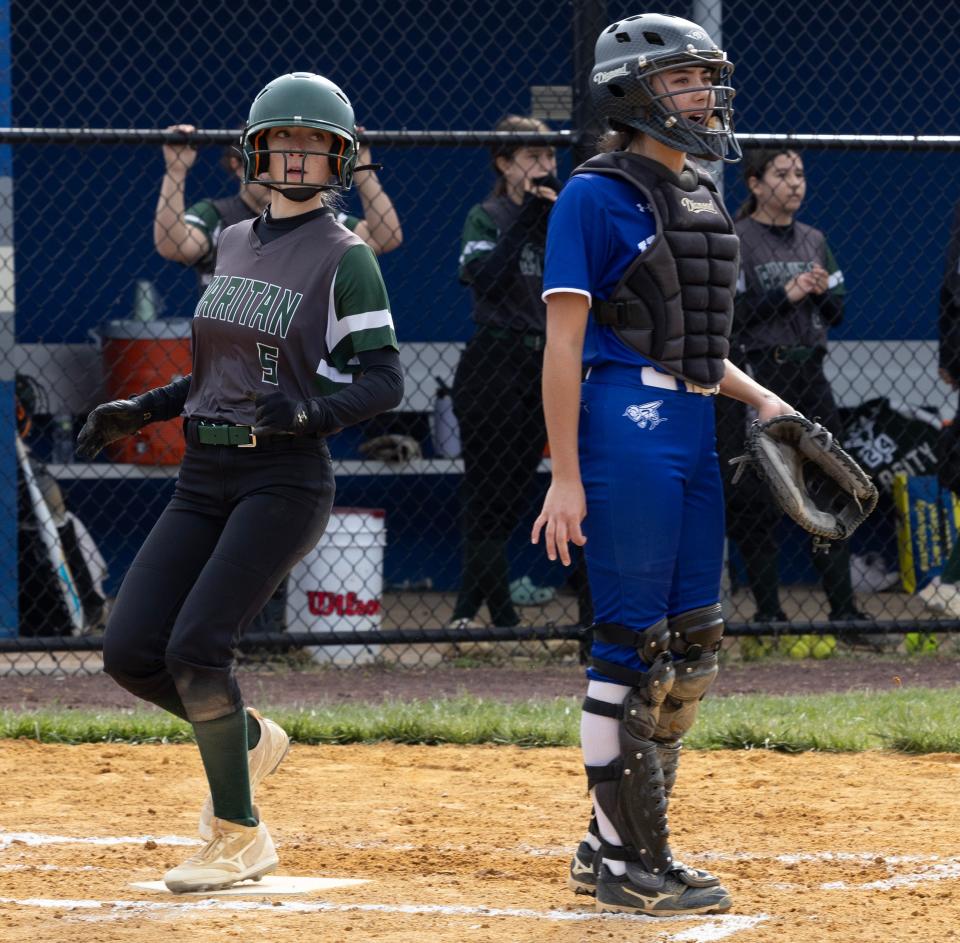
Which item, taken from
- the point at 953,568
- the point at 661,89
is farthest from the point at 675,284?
the point at 953,568

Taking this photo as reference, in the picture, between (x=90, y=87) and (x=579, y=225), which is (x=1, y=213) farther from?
(x=579, y=225)

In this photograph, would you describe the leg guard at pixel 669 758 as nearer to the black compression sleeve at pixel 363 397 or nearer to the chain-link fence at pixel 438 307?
the black compression sleeve at pixel 363 397

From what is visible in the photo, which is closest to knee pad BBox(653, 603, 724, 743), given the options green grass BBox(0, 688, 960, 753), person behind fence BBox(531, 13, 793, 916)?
person behind fence BBox(531, 13, 793, 916)

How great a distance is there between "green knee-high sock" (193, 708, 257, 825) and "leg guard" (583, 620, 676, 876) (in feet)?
2.59

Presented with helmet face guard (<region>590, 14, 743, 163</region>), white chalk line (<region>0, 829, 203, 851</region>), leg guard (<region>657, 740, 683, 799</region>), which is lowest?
white chalk line (<region>0, 829, 203, 851</region>)

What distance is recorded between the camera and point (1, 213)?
7.71m

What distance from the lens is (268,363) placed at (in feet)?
12.4

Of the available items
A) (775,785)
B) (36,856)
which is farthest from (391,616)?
(36,856)

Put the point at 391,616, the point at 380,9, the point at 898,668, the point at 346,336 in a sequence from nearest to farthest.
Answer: the point at 346,336 < the point at 898,668 < the point at 391,616 < the point at 380,9

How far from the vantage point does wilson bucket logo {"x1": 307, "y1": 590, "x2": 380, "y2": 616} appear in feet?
25.5

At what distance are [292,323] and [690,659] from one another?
1.15 m

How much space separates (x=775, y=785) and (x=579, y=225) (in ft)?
6.93

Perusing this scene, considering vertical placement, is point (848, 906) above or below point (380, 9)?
below

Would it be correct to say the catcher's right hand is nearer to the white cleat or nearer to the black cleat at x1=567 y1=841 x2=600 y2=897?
the white cleat
